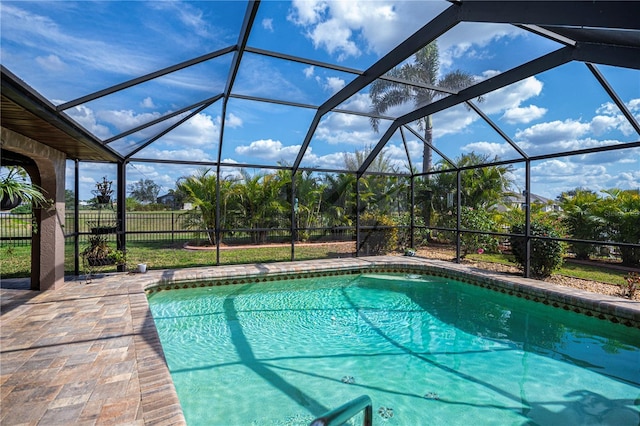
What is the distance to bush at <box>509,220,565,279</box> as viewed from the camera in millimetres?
7723

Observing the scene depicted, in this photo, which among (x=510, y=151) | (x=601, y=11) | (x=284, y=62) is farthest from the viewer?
(x=510, y=151)

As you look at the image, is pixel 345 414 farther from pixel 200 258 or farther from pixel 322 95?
pixel 200 258

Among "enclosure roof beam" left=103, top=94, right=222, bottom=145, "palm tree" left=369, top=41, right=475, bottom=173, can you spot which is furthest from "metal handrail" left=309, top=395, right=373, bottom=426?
"enclosure roof beam" left=103, top=94, right=222, bottom=145

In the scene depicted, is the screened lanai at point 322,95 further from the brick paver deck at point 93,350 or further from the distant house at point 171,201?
the distant house at point 171,201

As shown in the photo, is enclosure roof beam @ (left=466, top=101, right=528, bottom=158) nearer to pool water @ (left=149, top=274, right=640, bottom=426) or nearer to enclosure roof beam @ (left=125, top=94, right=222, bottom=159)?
pool water @ (left=149, top=274, right=640, bottom=426)

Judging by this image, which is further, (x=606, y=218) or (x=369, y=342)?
(x=606, y=218)

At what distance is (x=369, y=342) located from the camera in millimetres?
5109

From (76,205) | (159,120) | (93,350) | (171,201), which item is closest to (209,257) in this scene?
(171,201)

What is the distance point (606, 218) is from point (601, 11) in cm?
979

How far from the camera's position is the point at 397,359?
15.2ft

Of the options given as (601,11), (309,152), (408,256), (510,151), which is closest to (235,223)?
(309,152)

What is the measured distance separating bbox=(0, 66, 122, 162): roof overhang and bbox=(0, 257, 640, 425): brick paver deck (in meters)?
2.66

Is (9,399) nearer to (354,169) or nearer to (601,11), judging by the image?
(601,11)

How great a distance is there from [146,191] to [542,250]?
11.5 m
